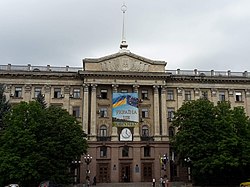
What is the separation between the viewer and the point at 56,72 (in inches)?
2132

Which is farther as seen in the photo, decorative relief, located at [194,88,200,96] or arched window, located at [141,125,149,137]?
decorative relief, located at [194,88,200,96]

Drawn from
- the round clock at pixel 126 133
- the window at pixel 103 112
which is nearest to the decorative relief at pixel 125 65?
the window at pixel 103 112

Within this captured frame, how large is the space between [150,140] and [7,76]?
24467mm

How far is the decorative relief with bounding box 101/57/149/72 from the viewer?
5419 cm

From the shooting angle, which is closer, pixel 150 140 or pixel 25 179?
pixel 25 179

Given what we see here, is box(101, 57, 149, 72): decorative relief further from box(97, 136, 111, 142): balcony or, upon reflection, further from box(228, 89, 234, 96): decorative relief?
box(228, 89, 234, 96): decorative relief

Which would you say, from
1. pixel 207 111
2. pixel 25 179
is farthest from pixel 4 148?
pixel 207 111

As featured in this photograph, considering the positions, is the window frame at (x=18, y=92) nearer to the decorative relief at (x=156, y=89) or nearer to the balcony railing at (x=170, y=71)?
the balcony railing at (x=170, y=71)

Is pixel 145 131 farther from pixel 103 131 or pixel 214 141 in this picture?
pixel 214 141

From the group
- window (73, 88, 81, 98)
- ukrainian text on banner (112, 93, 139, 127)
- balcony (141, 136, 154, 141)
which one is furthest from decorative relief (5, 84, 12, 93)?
balcony (141, 136, 154, 141)

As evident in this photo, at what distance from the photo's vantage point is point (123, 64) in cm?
5462

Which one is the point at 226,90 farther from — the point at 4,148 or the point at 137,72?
the point at 4,148

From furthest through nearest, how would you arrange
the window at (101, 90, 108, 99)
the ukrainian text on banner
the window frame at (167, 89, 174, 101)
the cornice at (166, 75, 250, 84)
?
the cornice at (166, 75, 250, 84) < the window frame at (167, 89, 174, 101) < the window at (101, 90, 108, 99) < the ukrainian text on banner

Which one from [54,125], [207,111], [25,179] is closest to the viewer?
[25,179]
